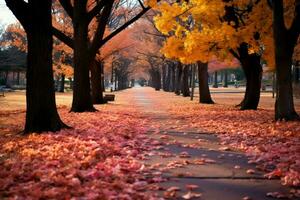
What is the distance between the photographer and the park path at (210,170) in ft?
19.6

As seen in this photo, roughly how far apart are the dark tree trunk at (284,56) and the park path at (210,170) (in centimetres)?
485

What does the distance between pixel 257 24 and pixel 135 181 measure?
1457cm

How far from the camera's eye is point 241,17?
2073 centimetres

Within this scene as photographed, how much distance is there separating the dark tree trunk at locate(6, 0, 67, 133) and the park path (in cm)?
298

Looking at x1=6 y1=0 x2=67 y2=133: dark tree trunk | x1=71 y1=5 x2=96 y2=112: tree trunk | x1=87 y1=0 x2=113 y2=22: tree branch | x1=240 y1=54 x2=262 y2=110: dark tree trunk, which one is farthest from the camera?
x1=240 y1=54 x2=262 y2=110: dark tree trunk

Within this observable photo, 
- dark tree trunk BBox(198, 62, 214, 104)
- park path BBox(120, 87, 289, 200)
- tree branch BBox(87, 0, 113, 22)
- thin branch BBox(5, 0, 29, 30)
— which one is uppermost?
tree branch BBox(87, 0, 113, 22)

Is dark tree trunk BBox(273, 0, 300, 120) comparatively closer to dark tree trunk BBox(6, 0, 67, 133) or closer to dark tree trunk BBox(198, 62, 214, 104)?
dark tree trunk BBox(6, 0, 67, 133)

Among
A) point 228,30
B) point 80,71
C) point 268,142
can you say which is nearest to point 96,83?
point 80,71

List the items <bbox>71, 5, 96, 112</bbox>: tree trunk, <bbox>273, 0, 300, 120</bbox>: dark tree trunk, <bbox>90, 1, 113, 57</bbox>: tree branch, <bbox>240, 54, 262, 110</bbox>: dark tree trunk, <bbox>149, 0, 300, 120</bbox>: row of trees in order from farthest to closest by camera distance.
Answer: <bbox>240, 54, 262, 110</bbox>: dark tree trunk → <bbox>90, 1, 113, 57</bbox>: tree branch → <bbox>71, 5, 96, 112</bbox>: tree trunk → <bbox>149, 0, 300, 120</bbox>: row of trees → <bbox>273, 0, 300, 120</bbox>: dark tree trunk

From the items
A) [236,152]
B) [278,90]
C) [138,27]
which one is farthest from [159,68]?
[236,152]

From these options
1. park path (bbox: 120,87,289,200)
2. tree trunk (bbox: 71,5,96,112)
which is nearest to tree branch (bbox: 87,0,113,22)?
tree trunk (bbox: 71,5,96,112)

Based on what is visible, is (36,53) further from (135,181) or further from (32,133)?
(135,181)

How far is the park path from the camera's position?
5988 millimetres

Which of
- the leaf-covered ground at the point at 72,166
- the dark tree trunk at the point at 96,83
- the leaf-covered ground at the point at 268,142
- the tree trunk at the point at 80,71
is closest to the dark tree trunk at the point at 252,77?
the leaf-covered ground at the point at 268,142
